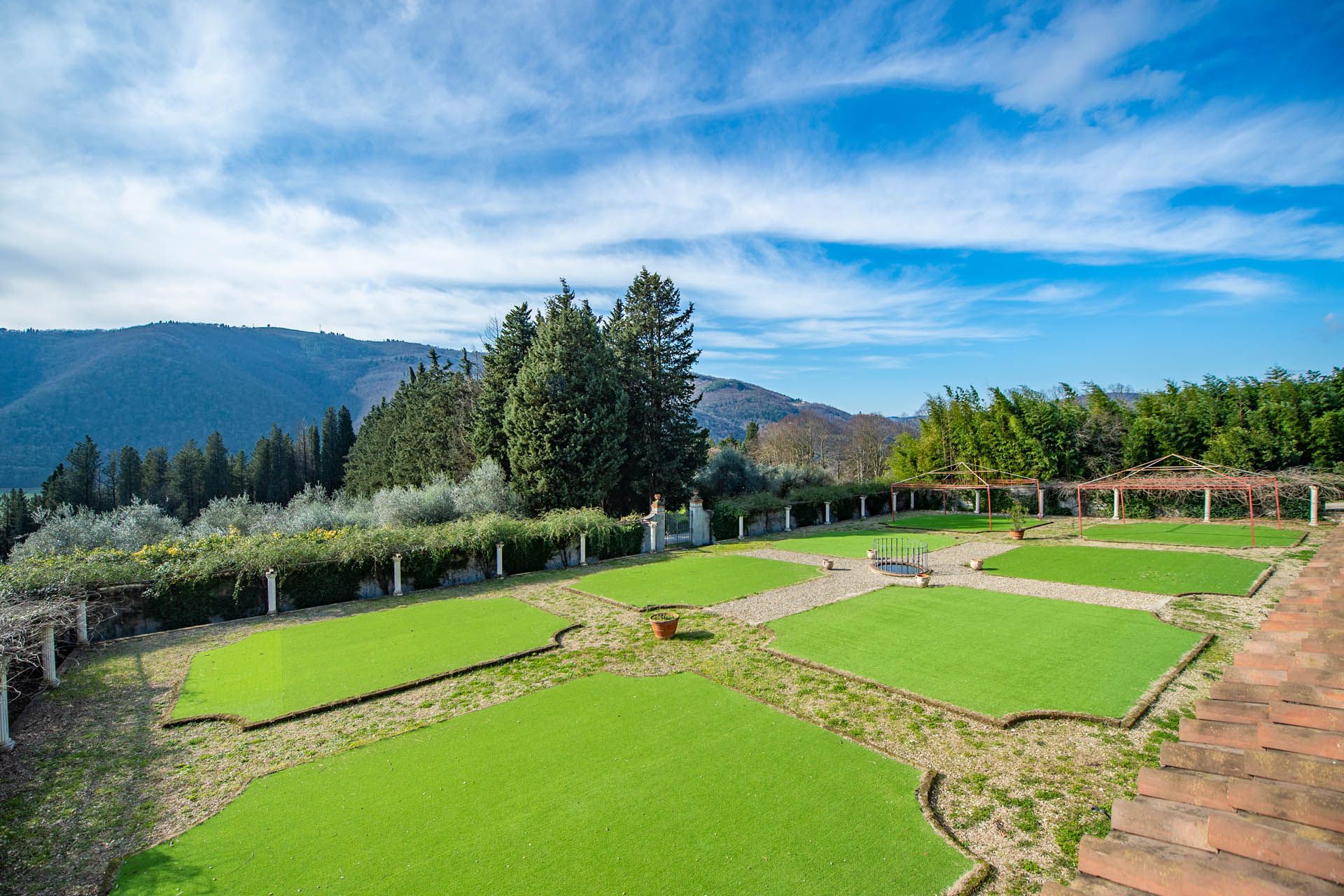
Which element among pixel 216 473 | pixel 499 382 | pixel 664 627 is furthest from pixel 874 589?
pixel 216 473

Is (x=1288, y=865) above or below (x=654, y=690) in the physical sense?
above

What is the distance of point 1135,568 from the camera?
49.8 feet

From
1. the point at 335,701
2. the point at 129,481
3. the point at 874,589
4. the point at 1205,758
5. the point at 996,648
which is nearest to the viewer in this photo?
the point at 1205,758

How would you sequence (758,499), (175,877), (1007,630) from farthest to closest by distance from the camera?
(758,499)
(1007,630)
(175,877)

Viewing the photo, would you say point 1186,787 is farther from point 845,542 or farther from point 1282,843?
point 845,542

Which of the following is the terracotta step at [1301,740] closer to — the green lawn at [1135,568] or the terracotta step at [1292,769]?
the terracotta step at [1292,769]

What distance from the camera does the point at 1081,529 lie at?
22328 mm

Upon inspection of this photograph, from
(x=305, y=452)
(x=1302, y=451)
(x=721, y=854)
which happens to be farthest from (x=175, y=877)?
(x=305, y=452)

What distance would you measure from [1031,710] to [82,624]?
50.1 ft

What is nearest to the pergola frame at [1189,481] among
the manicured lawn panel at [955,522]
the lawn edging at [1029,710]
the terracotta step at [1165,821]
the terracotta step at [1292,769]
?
the manicured lawn panel at [955,522]

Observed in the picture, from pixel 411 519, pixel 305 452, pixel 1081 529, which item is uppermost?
pixel 305 452

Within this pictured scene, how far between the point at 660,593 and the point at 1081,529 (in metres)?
17.8

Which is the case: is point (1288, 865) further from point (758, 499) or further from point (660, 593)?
point (758, 499)

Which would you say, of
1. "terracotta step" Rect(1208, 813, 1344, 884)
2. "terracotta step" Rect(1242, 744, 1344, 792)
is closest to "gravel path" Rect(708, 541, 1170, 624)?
"terracotta step" Rect(1242, 744, 1344, 792)
